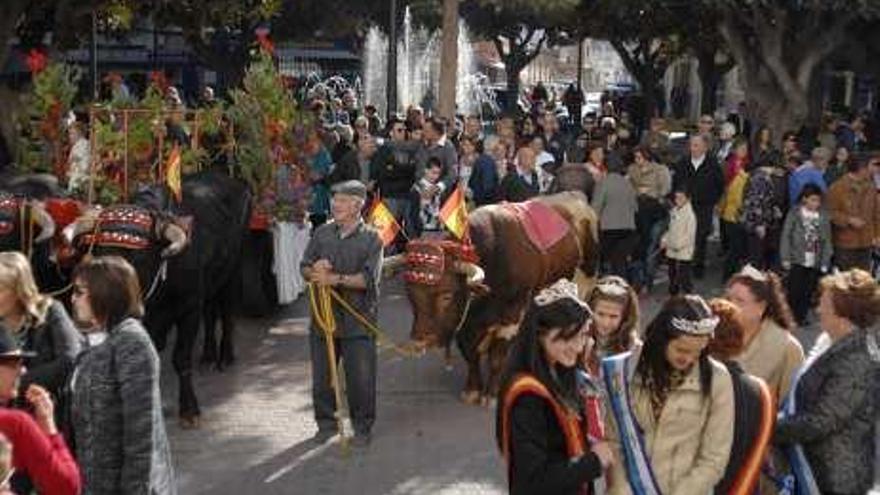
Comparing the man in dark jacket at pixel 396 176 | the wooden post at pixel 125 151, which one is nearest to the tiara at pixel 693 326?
the wooden post at pixel 125 151

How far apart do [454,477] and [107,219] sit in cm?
290

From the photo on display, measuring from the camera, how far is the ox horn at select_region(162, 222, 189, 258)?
332 inches

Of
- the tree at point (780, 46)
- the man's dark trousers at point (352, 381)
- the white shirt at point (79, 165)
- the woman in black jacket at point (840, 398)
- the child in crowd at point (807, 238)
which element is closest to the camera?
the woman in black jacket at point (840, 398)

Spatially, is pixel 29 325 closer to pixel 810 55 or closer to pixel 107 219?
pixel 107 219

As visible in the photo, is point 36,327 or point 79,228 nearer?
point 36,327

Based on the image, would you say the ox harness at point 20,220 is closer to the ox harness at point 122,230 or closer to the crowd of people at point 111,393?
the ox harness at point 122,230

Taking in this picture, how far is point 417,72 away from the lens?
4294 centimetres

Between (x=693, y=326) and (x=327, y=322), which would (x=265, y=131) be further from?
(x=693, y=326)

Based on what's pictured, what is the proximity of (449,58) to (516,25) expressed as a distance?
2627 centimetres

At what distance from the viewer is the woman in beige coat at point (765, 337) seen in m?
5.57

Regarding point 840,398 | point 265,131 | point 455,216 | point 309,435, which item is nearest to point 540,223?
point 455,216

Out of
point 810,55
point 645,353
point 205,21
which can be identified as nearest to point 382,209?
point 645,353

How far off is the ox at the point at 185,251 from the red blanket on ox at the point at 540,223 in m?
2.39

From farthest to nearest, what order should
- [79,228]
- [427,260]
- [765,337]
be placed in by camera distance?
[427,260]
[79,228]
[765,337]
